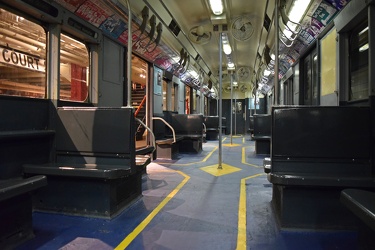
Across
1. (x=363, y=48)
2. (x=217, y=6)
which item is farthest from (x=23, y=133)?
(x=217, y=6)

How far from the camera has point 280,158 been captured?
2.78 m

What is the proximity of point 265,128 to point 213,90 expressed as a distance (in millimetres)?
8788

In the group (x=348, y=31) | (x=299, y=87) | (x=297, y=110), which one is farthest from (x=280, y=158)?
(x=299, y=87)

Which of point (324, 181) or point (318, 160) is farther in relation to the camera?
point (318, 160)

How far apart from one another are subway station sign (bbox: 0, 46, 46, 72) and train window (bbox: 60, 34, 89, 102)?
1.75ft

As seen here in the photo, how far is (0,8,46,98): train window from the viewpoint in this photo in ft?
9.71

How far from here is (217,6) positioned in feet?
17.8

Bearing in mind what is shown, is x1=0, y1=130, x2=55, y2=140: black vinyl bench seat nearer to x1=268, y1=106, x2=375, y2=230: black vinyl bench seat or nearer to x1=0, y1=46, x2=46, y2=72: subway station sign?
x1=0, y1=46, x2=46, y2=72: subway station sign

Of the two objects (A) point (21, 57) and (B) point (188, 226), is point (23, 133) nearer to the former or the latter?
(A) point (21, 57)

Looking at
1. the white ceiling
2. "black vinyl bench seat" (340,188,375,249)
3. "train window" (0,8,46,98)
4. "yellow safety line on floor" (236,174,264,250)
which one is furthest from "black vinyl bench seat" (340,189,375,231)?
the white ceiling

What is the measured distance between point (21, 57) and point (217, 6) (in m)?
3.84

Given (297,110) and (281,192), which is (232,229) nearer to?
(281,192)

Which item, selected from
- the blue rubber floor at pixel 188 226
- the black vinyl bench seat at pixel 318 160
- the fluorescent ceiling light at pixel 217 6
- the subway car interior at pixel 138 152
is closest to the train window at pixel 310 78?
the subway car interior at pixel 138 152

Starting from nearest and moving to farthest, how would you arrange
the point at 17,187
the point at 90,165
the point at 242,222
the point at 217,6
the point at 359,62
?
the point at 17,187 → the point at 242,222 → the point at 90,165 → the point at 359,62 → the point at 217,6
